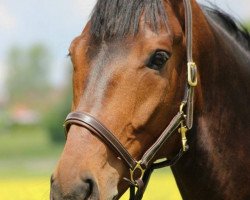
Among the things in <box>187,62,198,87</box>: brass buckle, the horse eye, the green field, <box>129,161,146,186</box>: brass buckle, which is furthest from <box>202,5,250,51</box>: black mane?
the green field

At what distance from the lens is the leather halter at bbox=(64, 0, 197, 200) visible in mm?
4008

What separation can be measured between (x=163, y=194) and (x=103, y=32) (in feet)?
33.9

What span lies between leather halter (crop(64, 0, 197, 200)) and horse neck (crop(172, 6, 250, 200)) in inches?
7.0

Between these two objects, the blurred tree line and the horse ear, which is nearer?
the horse ear

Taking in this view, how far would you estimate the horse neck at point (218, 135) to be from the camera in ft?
15.2

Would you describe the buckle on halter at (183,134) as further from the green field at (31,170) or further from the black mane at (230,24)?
the black mane at (230,24)

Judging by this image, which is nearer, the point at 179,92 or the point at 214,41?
the point at 179,92

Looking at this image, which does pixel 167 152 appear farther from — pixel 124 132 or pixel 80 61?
pixel 80 61

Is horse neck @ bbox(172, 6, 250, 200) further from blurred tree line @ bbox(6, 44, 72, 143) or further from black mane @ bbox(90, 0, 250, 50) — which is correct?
blurred tree line @ bbox(6, 44, 72, 143)

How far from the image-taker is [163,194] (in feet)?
46.6

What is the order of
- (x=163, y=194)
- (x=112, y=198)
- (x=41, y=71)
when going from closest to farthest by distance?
1. (x=112, y=198)
2. (x=163, y=194)
3. (x=41, y=71)

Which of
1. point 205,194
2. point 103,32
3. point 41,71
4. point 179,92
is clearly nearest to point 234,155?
point 205,194

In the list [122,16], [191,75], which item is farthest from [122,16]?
[191,75]

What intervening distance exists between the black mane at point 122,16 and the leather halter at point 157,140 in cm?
27
